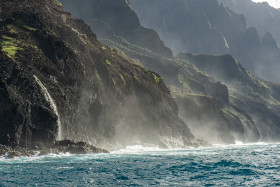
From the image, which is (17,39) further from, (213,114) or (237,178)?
(213,114)

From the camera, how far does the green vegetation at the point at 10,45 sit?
59350 mm

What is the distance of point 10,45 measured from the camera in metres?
62.5

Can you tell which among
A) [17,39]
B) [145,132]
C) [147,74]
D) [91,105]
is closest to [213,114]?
[147,74]

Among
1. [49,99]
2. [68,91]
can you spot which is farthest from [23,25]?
[49,99]

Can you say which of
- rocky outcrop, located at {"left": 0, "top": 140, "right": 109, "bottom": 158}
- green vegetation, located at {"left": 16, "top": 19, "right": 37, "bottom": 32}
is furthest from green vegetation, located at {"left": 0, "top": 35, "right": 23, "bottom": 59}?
rocky outcrop, located at {"left": 0, "top": 140, "right": 109, "bottom": 158}

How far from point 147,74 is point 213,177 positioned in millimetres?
81107

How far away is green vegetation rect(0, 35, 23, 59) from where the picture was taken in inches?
2337

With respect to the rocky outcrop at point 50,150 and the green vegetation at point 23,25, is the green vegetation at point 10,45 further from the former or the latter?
the rocky outcrop at point 50,150

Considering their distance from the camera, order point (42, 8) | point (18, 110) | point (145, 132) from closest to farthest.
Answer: point (18, 110) → point (42, 8) → point (145, 132)

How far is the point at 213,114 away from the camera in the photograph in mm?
170875

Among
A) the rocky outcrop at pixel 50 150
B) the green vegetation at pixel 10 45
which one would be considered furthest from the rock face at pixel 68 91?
the rocky outcrop at pixel 50 150

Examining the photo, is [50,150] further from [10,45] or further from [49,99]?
[10,45]

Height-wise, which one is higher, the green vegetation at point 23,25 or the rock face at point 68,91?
the green vegetation at point 23,25

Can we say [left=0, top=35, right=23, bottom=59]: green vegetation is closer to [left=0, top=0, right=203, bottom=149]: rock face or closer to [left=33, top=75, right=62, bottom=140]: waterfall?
[left=0, top=0, right=203, bottom=149]: rock face
